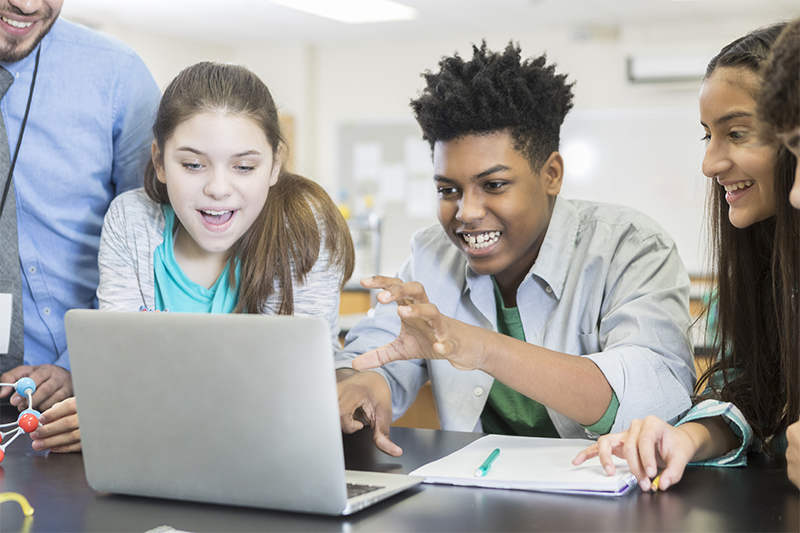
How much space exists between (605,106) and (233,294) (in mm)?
4712

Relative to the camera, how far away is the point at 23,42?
1453mm

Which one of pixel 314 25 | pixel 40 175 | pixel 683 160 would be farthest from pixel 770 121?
pixel 314 25

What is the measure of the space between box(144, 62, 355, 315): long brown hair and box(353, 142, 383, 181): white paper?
4.81m

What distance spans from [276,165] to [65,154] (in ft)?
1.51

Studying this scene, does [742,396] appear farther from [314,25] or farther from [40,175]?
[314,25]

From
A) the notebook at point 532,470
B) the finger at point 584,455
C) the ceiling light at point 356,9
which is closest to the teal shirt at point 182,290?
the notebook at point 532,470

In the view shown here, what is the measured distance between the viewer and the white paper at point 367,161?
20.4 ft

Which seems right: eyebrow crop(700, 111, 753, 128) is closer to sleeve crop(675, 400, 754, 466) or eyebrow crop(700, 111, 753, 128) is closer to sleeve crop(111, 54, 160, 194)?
sleeve crop(675, 400, 754, 466)

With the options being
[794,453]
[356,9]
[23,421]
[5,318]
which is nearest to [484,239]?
[794,453]

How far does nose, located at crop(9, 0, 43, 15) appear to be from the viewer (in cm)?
138

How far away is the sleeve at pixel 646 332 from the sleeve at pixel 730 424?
75mm

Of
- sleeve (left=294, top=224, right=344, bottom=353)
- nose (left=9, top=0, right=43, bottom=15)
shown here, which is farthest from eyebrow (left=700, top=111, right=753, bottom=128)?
nose (left=9, top=0, right=43, bottom=15)

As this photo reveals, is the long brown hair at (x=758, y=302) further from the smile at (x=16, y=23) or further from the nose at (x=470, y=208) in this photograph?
the smile at (x=16, y=23)

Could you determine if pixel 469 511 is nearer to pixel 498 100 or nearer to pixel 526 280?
pixel 526 280
